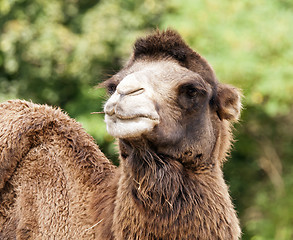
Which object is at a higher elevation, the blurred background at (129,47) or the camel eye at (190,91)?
the blurred background at (129,47)

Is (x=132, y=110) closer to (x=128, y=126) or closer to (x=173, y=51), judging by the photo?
(x=128, y=126)

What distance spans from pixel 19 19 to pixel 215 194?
9.11 meters

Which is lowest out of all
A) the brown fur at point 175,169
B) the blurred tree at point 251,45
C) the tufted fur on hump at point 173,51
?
the brown fur at point 175,169

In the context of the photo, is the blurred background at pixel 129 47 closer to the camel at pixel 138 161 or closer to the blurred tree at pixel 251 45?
the blurred tree at pixel 251 45

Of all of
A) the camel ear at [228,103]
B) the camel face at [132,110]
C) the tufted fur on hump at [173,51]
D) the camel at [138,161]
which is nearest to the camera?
the camel face at [132,110]

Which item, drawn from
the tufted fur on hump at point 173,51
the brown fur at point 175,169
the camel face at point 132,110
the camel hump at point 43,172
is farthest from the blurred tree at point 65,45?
the camel face at point 132,110

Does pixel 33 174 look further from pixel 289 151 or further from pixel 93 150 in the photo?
pixel 289 151

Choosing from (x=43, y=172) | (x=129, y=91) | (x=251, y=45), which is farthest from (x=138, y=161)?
(x=251, y=45)

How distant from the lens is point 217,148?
4.10 meters

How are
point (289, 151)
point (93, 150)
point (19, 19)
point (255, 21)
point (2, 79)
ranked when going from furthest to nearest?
point (289, 151) < point (2, 79) < point (19, 19) < point (255, 21) < point (93, 150)

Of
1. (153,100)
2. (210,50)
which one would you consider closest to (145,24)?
(210,50)

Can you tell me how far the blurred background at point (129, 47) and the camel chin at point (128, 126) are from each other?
6184mm

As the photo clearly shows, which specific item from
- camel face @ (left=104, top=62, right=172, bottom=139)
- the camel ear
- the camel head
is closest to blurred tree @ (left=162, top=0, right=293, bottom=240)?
the camel ear

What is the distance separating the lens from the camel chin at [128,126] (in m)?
3.32
